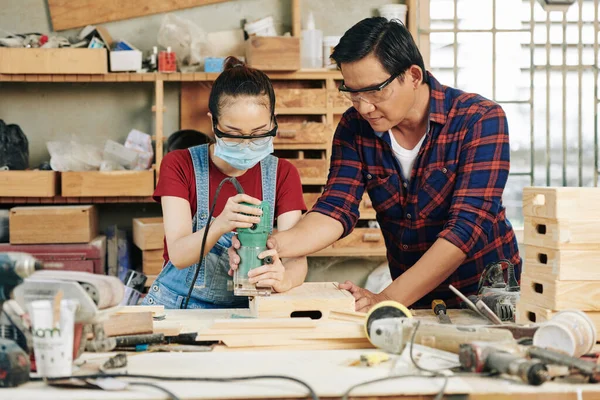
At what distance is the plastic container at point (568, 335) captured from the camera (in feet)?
5.16

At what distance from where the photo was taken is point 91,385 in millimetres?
1414

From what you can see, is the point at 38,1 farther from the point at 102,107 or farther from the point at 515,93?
the point at 515,93

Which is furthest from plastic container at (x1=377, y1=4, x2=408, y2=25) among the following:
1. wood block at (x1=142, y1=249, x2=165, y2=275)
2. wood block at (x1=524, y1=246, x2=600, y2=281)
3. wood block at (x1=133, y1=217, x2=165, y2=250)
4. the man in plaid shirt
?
wood block at (x1=524, y1=246, x2=600, y2=281)

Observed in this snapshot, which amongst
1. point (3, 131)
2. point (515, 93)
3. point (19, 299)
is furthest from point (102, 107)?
point (19, 299)

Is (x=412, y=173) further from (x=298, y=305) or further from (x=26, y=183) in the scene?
(x=26, y=183)

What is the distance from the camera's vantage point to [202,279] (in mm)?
2547

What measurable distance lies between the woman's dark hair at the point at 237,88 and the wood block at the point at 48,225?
6.85 ft

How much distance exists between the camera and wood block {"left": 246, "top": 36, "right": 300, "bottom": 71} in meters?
4.46

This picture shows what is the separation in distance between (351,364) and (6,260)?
0.73m

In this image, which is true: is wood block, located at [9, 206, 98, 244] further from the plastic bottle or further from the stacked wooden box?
the stacked wooden box

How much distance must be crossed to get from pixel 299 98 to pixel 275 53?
0.31m

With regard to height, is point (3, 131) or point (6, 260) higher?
point (3, 131)

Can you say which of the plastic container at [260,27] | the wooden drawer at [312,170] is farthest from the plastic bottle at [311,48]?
the wooden drawer at [312,170]

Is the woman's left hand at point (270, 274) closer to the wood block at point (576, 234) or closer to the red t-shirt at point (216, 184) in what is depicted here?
the red t-shirt at point (216, 184)
